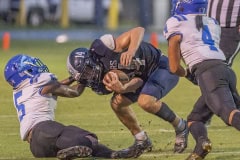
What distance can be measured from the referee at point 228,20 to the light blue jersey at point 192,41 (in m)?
2.39

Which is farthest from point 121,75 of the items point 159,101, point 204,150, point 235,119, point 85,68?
point 235,119

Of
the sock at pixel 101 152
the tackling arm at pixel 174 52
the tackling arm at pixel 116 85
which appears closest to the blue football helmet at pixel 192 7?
the tackling arm at pixel 174 52

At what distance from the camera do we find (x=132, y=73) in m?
9.05

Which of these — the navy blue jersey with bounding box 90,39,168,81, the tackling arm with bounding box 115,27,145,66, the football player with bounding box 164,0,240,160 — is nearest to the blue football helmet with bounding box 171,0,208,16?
the football player with bounding box 164,0,240,160

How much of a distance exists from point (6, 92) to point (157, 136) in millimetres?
4657

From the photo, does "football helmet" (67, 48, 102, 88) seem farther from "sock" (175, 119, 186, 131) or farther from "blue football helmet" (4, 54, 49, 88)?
"sock" (175, 119, 186, 131)

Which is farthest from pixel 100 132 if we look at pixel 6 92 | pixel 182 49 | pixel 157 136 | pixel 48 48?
pixel 48 48

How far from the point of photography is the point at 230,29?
1108cm

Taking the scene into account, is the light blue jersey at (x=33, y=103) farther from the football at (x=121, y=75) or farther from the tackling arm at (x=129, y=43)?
the tackling arm at (x=129, y=43)

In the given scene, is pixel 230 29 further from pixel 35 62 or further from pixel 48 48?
pixel 48 48

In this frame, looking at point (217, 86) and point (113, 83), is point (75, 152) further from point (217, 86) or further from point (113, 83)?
point (217, 86)

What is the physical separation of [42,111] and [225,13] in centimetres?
303

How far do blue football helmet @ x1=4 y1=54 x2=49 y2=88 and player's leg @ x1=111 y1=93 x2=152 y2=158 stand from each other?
0.75 m

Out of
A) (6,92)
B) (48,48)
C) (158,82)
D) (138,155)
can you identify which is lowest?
(48,48)
